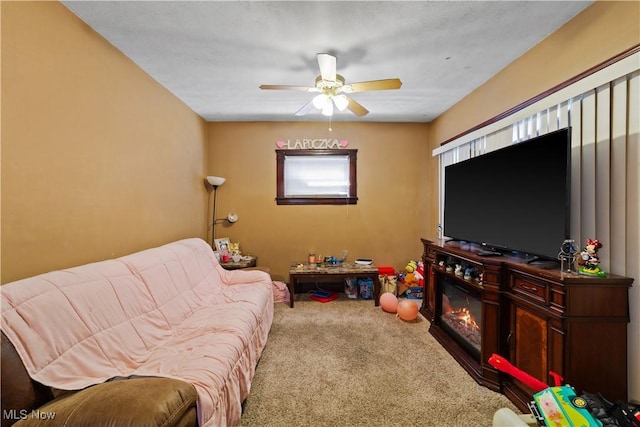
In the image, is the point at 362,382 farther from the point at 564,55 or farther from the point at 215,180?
the point at 215,180

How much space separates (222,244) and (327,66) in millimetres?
2816

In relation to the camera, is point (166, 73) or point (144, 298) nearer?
point (144, 298)

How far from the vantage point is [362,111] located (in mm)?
2762

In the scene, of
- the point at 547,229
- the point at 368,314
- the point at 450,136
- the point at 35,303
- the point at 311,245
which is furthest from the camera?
the point at 311,245

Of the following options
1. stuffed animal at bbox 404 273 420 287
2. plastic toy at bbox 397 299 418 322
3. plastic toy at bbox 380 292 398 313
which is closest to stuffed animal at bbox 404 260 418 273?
stuffed animal at bbox 404 273 420 287

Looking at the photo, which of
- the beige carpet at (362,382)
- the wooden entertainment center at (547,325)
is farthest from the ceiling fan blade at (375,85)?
the beige carpet at (362,382)

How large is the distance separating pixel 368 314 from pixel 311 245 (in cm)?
138

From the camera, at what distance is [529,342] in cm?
170

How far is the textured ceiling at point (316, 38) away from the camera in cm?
176

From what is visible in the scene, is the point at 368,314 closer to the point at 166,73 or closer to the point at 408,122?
the point at 408,122

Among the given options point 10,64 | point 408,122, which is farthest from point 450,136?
point 10,64

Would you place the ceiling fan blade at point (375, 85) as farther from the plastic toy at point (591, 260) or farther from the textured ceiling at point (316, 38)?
the plastic toy at point (591, 260)

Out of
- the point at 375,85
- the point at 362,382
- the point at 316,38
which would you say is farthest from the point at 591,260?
the point at 316,38

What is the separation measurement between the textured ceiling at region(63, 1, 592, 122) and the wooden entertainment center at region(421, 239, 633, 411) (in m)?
1.70
